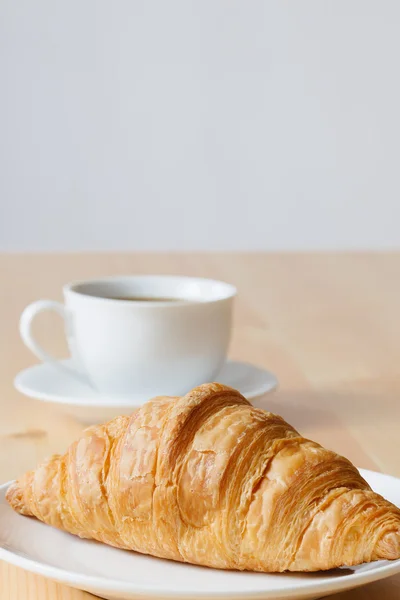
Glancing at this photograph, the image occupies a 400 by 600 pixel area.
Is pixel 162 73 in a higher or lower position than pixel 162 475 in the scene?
higher

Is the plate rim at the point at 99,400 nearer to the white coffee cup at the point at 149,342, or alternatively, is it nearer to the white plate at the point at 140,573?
the white coffee cup at the point at 149,342

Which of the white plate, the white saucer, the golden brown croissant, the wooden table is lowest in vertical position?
the wooden table

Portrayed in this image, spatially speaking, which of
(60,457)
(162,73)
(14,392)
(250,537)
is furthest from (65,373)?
(162,73)

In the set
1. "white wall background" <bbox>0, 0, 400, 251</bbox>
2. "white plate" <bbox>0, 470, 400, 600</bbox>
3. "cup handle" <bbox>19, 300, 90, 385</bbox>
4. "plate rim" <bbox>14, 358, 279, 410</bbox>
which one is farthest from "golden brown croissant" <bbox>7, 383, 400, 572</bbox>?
"white wall background" <bbox>0, 0, 400, 251</bbox>

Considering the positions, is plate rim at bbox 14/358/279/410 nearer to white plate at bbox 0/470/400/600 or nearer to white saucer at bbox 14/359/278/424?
white saucer at bbox 14/359/278/424

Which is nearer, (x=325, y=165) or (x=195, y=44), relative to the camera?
(x=195, y=44)

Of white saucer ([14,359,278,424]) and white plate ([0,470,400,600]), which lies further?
white saucer ([14,359,278,424])

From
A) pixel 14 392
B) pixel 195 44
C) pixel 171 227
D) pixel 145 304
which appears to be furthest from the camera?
pixel 171 227

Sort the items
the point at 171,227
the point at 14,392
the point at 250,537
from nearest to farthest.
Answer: the point at 250,537 → the point at 14,392 → the point at 171,227

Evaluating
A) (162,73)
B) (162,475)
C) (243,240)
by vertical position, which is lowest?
(243,240)

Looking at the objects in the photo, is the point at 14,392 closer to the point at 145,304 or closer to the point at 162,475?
the point at 145,304
